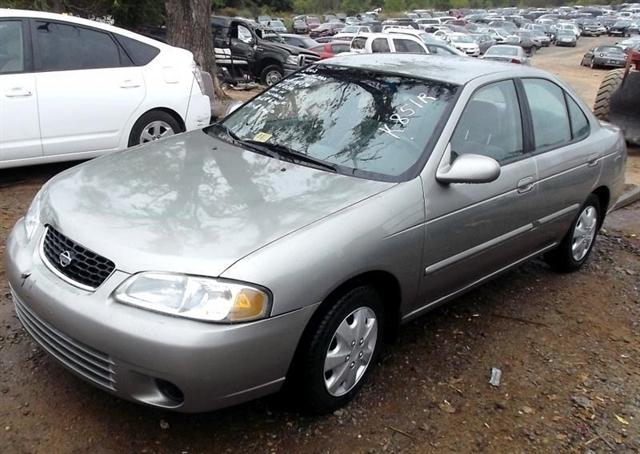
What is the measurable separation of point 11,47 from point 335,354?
13.7ft

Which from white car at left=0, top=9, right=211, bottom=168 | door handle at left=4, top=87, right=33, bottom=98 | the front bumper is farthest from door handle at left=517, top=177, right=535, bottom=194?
door handle at left=4, top=87, right=33, bottom=98

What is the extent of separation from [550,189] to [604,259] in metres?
1.57

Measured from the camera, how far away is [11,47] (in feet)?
17.2

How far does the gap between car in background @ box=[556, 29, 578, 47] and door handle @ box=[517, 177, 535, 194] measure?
51.0m

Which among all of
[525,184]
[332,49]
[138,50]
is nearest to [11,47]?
[138,50]

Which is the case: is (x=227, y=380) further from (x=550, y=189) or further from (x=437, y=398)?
(x=550, y=189)

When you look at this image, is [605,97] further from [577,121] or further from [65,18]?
[65,18]

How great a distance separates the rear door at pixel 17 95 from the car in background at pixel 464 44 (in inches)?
1088

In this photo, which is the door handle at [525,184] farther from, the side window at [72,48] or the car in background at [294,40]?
the car in background at [294,40]

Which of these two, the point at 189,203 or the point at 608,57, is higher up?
the point at 189,203

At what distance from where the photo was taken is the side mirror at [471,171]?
3084mm

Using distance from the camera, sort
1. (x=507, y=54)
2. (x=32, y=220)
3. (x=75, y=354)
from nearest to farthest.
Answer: (x=75, y=354)
(x=32, y=220)
(x=507, y=54)

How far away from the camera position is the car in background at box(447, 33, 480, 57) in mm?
31898

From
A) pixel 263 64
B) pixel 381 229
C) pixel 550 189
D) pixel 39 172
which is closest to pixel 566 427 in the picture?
pixel 381 229
